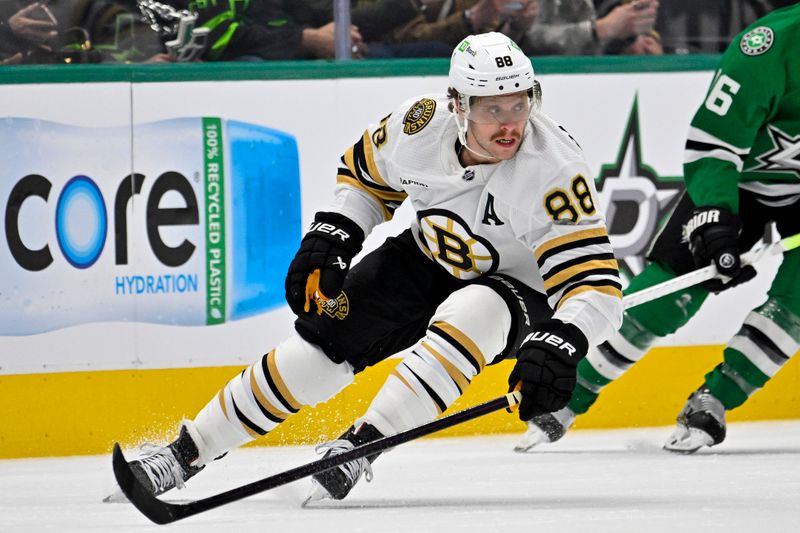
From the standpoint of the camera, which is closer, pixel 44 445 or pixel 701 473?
pixel 701 473

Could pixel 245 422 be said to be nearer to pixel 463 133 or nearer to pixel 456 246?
pixel 456 246

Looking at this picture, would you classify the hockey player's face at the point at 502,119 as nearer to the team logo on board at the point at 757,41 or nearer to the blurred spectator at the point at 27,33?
the team logo on board at the point at 757,41

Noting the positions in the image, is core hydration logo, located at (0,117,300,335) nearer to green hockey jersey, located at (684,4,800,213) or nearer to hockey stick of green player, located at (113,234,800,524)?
green hockey jersey, located at (684,4,800,213)

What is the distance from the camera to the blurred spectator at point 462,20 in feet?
14.3

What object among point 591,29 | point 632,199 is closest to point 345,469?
point 632,199

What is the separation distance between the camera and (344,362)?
297cm

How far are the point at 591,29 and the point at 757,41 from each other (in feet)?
2.79

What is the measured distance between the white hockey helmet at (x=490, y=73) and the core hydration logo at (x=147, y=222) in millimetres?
1430

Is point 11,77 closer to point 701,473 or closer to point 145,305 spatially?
point 145,305

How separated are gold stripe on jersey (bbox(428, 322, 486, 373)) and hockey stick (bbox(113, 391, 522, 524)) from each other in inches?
6.9

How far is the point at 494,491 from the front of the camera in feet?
10.3

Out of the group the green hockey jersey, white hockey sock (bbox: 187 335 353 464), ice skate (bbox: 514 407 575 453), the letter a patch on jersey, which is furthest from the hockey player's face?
ice skate (bbox: 514 407 575 453)

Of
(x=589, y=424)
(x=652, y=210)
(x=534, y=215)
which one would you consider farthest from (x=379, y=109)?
(x=534, y=215)

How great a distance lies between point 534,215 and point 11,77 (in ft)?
6.42
